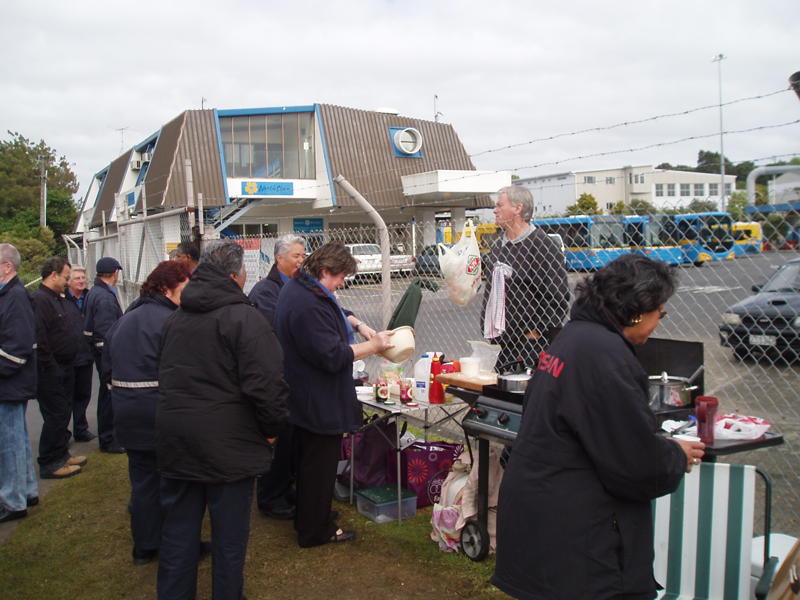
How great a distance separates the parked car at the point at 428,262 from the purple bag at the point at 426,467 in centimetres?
144

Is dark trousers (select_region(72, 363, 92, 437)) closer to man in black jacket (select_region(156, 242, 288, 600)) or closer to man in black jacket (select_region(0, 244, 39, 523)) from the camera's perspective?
man in black jacket (select_region(0, 244, 39, 523))

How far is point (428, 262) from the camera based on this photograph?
5.40 m

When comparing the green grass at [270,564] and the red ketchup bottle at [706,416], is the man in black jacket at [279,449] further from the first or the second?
the red ketchup bottle at [706,416]

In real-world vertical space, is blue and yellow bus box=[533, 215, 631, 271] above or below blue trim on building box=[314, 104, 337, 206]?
below

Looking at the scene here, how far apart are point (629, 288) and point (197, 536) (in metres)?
2.38

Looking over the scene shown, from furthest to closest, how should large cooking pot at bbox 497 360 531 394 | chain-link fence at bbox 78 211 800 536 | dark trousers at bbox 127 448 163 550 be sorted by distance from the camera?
dark trousers at bbox 127 448 163 550, chain-link fence at bbox 78 211 800 536, large cooking pot at bbox 497 360 531 394

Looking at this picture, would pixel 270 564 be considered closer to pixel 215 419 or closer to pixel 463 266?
pixel 215 419

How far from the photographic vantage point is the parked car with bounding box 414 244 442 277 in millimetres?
5383

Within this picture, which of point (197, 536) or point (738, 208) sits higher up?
point (738, 208)

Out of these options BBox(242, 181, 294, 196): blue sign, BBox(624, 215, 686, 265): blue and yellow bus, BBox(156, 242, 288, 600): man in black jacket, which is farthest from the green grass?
BBox(242, 181, 294, 196): blue sign

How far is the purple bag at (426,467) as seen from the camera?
4.65 meters

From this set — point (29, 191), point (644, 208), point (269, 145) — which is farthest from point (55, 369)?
point (29, 191)

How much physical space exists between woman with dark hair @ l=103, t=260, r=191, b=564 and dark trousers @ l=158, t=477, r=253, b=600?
726mm

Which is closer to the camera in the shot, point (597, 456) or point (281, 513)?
point (597, 456)
